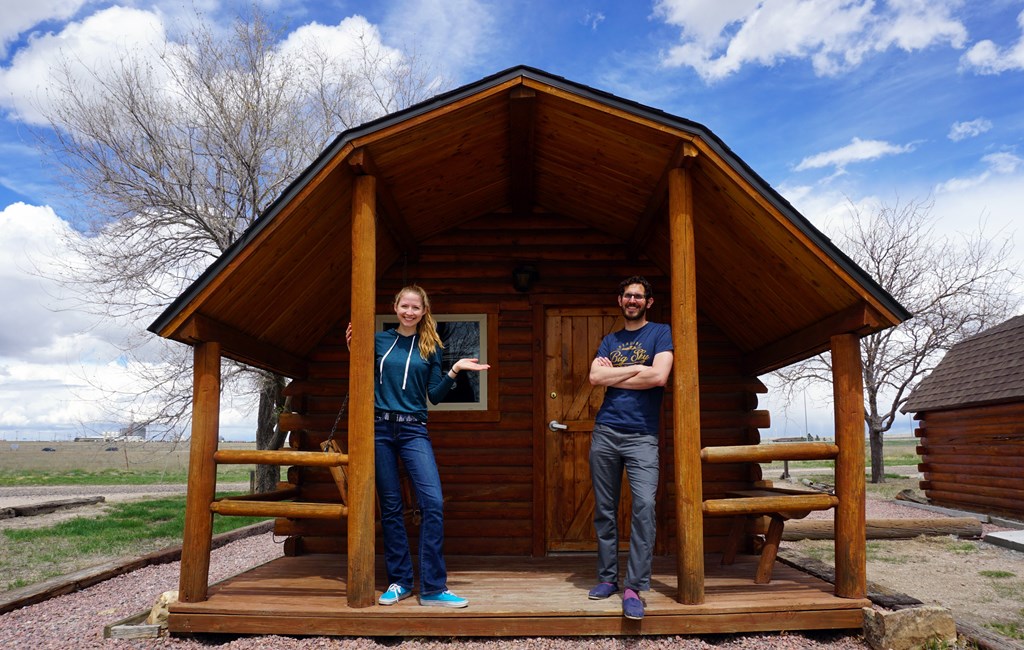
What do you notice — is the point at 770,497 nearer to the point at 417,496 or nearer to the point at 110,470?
the point at 417,496

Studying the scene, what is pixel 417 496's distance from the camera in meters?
4.59

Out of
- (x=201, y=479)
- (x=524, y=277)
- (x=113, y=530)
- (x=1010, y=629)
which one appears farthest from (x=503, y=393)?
(x=113, y=530)

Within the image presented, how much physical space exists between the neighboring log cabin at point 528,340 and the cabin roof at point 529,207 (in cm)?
2

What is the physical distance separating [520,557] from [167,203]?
1220cm

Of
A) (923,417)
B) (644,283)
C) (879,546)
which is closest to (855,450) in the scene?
(644,283)

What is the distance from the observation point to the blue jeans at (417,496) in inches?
178

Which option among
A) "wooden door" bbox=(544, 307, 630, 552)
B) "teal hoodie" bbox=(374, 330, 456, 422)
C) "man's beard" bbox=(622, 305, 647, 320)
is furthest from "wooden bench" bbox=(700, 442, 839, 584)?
"wooden door" bbox=(544, 307, 630, 552)

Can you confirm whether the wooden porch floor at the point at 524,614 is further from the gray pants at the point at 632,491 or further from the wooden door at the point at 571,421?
the wooden door at the point at 571,421

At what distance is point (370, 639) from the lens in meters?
4.43

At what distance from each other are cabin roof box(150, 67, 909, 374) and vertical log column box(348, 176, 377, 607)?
26.3 inches

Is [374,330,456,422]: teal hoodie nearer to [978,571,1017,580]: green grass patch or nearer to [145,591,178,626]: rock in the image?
[145,591,178,626]: rock

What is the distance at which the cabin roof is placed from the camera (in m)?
4.57

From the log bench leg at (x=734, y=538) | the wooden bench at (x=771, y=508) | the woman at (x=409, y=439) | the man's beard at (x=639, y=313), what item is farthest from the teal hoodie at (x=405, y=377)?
the log bench leg at (x=734, y=538)

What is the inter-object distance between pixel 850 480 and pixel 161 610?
4755 mm
